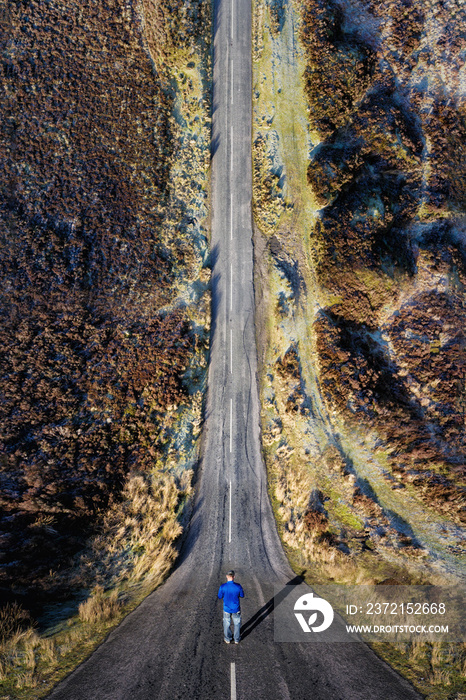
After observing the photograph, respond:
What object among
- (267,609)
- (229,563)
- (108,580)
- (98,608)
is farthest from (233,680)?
(108,580)

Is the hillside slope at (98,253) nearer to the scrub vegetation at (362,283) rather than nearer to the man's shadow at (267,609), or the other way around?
the scrub vegetation at (362,283)

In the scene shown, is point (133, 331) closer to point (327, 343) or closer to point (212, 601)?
point (327, 343)

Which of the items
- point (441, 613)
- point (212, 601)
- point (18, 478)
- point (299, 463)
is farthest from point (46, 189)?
point (441, 613)

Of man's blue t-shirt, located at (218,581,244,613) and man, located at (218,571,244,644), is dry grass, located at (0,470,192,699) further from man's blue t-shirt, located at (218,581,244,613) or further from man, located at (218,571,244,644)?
man's blue t-shirt, located at (218,581,244,613)

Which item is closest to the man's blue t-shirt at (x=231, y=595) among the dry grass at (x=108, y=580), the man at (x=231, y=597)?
the man at (x=231, y=597)

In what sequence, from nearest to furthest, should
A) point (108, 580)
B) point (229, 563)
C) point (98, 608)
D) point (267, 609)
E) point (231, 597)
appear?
point (231, 597), point (98, 608), point (267, 609), point (108, 580), point (229, 563)

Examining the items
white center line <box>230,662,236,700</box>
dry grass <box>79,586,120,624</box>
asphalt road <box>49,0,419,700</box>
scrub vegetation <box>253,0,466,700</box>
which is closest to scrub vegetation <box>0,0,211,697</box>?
dry grass <box>79,586,120,624</box>

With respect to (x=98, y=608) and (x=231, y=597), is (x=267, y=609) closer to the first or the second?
(x=231, y=597)
